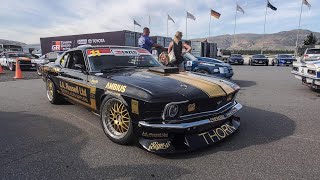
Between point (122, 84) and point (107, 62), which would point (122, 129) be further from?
point (107, 62)

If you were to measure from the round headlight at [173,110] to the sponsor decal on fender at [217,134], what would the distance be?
0.48m

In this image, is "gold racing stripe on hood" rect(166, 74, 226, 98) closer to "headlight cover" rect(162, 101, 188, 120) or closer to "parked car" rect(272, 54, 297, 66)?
"headlight cover" rect(162, 101, 188, 120)

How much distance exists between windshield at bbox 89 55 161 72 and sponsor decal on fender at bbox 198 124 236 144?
1.95m

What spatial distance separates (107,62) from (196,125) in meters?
2.14

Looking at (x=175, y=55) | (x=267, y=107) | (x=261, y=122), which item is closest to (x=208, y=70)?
(x=175, y=55)

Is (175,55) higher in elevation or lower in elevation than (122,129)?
higher

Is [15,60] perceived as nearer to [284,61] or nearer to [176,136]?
[176,136]

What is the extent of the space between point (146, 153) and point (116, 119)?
722 millimetres

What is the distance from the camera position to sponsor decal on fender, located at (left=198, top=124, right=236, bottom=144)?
3.60 metres

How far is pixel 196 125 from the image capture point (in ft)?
11.3

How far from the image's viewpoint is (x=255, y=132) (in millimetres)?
4379

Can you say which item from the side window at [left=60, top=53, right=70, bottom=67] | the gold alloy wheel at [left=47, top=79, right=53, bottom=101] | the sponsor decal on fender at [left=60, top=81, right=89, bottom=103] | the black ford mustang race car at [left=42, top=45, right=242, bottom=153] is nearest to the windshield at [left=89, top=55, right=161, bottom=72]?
the black ford mustang race car at [left=42, top=45, right=242, bottom=153]

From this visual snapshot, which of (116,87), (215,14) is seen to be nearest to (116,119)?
(116,87)

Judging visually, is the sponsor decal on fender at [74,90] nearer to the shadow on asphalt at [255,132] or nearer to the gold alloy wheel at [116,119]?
the gold alloy wheel at [116,119]
